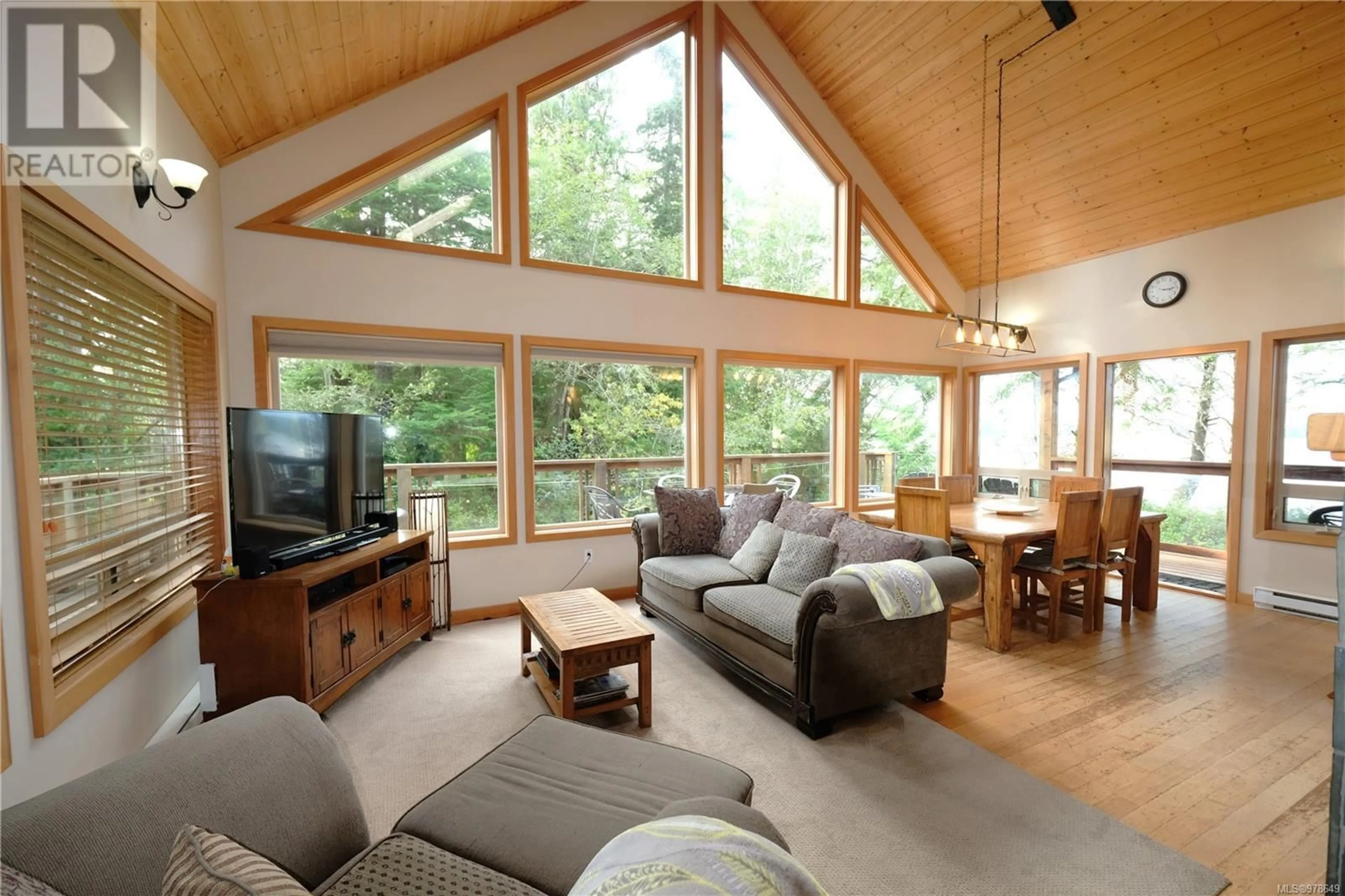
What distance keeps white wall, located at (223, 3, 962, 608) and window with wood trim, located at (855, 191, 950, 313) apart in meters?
0.62

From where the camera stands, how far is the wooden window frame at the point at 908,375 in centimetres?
566

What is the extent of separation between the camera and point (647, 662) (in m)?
2.54

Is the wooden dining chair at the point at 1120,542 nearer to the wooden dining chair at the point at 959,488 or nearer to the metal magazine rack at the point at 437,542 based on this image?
the wooden dining chair at the point at 959,488

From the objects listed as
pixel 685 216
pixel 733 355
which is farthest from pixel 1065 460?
pixel 685 216

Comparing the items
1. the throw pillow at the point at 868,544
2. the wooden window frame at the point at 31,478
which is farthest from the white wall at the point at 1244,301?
the wooden window frame at the point at 31,478

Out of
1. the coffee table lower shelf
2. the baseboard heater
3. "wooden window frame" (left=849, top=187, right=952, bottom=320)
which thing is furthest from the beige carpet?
"wooden window frame" (left=849, top=187, right=952, bottom=320)

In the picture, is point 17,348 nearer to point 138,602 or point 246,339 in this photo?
point 138,602

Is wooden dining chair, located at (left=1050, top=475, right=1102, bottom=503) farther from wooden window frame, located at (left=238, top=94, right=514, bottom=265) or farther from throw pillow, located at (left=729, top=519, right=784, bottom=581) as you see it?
wooden window frame, located at (left=238, top=94, right=514, bottom=265)

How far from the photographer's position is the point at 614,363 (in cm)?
461

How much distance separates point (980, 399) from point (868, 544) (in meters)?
4.38

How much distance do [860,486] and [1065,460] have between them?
76.9 inches

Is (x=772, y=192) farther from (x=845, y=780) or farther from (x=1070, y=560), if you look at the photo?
(x=845, y=780)

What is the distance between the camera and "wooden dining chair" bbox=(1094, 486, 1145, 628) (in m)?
3.73

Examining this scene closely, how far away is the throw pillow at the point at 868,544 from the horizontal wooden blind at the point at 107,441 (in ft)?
9.90
